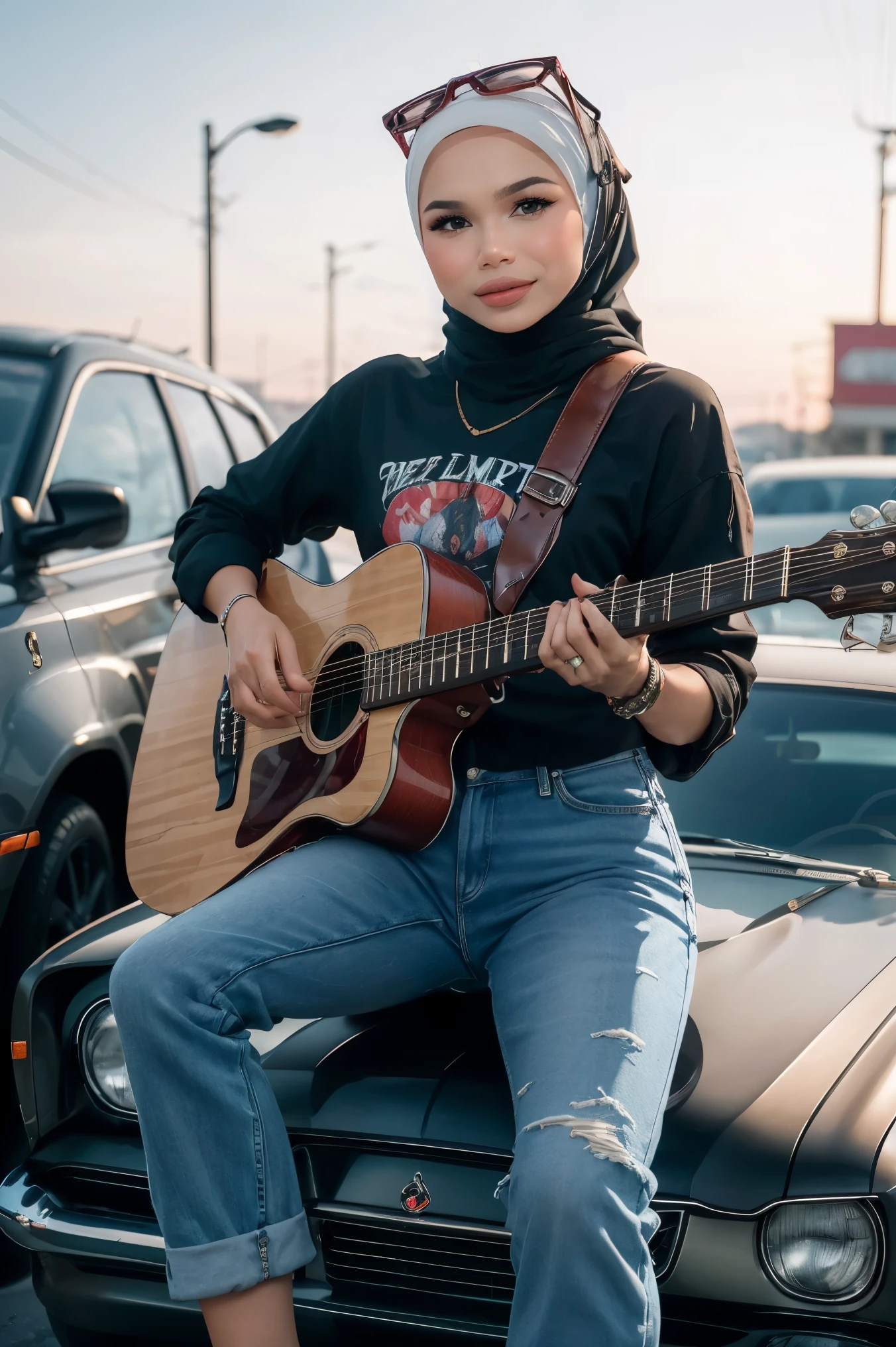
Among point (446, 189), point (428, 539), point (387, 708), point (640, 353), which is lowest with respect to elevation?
point (387, 708)

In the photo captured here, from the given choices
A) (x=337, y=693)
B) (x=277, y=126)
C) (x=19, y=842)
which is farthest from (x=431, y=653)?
(x=277, y=126)

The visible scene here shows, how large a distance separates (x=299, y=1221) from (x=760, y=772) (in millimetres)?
1521

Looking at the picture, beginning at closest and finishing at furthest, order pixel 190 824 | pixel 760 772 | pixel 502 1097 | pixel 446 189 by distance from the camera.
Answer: pixel 502 1097, pixel 446 189, pixel 190 824, pixel 760 772

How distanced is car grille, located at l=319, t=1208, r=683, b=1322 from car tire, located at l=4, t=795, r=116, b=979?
1.40 m

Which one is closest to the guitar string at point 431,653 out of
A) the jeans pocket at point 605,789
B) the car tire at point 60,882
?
the jeans pocket at point 605,789

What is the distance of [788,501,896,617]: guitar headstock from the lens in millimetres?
1652

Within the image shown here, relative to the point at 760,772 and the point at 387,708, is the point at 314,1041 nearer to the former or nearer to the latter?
the point at 387,708

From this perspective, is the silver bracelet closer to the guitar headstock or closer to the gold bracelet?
the gold bracelet

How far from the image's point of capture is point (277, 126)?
17.3 m

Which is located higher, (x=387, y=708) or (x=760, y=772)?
(x=387, y=708)

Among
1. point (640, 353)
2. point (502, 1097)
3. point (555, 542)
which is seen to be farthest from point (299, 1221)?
point (640, 353)

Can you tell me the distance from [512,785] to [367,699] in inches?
11.3

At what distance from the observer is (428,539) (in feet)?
7.23

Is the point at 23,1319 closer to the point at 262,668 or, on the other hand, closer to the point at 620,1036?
the point at 262,668
